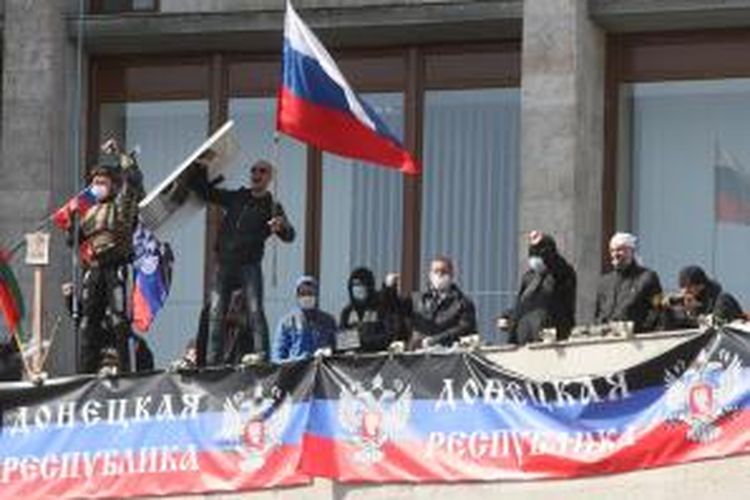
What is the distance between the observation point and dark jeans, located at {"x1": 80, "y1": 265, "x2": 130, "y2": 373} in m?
17.6

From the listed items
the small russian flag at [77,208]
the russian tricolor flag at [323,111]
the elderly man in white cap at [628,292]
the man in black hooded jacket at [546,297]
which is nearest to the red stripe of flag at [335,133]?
the russian tricolor flag at [323,111]

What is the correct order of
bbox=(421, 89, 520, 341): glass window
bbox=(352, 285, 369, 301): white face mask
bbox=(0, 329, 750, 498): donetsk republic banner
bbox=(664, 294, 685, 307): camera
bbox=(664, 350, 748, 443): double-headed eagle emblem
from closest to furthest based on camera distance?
bbox=(664, 350, 748, 443): double-headed eagle emblem → bbox=(0, 329, 750, 498): donetsk republic banner → bbox=(664, 294, 685, 307): camera → bbox=(352, 285, 369, 301): white face mask → bbox=(421, 89, 520, 341): glass window

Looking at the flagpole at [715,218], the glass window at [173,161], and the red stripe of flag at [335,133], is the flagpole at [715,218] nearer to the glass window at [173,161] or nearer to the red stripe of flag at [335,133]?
the red stripe of flag at [335,133]

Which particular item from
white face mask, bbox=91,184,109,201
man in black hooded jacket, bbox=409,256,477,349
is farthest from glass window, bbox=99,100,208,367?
man in black hooded jacket, bbox=409,256,477,349

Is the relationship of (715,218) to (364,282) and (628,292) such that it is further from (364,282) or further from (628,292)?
(628,292)

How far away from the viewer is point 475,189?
22.1 m

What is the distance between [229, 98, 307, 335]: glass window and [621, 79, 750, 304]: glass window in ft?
10.9

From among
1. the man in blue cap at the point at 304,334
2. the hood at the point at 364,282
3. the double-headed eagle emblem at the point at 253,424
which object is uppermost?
the hood at the point at 364,282

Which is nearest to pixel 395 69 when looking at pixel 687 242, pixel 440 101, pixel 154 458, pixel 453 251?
pixel 440 101

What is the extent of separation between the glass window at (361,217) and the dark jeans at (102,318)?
15.1ft

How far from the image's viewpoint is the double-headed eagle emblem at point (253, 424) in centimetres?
1595

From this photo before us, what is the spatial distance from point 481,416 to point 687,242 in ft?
21.5

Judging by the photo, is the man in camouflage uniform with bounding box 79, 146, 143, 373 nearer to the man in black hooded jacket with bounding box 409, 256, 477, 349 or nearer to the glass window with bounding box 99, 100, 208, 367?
the man in black hooded jacket with bounding box 409, 256, 477, 349

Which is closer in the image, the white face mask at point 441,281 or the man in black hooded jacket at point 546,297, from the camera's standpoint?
the man in black hooded jacket at point 546,297
